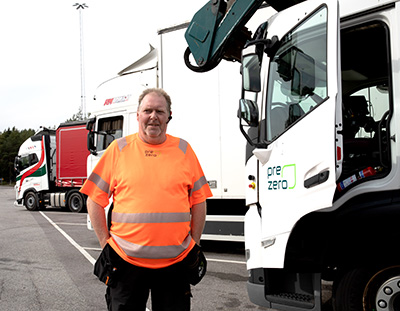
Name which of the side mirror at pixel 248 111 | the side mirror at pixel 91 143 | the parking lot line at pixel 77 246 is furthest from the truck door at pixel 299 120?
the side mirror at pixel 91 143

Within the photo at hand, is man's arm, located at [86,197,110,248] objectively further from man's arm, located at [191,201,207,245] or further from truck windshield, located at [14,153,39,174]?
truck windshield, located at [14,153,39,174]

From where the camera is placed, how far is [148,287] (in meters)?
2.30

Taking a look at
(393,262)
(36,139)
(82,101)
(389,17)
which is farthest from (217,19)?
(82,101)

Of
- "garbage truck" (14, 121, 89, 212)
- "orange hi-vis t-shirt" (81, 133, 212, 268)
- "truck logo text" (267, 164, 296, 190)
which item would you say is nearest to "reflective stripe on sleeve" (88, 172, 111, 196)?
"orange hi-vis t-shirt" (81, 133, 212, 268)

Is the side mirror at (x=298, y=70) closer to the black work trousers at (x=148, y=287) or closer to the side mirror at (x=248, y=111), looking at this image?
the side mirror at (x=248, y=111)

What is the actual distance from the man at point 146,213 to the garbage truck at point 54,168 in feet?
46.9

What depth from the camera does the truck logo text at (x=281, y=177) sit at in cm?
311

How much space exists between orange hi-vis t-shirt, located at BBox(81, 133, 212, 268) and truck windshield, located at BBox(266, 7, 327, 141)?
4.05 ft

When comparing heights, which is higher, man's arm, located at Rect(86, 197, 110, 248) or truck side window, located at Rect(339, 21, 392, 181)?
truck side window, located at Rect(339, 21, 392, 181)

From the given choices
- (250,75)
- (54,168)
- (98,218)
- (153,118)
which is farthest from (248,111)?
(54,168)

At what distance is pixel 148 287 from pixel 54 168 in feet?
54.9

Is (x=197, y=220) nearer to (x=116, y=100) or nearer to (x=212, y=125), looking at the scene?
(x=212, y=125)

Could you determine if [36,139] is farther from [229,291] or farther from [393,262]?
[393,262]

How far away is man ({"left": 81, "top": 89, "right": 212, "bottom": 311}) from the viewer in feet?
7.35
